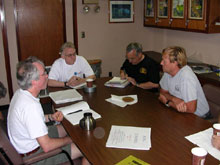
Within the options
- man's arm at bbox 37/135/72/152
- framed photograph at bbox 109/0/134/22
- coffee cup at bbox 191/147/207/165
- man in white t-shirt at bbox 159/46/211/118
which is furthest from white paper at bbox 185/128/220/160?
framed photograph at bbox 109/0/134/22

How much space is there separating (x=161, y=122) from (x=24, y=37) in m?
3.19

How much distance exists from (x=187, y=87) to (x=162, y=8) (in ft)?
7.89

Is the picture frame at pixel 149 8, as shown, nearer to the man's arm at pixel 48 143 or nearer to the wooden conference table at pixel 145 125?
the wooden conference table at pixel 145 125

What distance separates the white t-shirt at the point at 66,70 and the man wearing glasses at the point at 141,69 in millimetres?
513

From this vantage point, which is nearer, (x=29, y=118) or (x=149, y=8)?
(x=29, y=118)

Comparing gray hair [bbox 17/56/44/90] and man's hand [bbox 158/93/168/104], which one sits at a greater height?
gray hair [bbox 17/56/44/90]

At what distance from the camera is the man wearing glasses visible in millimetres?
3037

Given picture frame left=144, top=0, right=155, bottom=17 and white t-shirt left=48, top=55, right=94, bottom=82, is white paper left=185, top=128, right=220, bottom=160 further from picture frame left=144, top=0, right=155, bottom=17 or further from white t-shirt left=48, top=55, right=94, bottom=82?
picture frame left=144, top=0, right=155, bottom=17

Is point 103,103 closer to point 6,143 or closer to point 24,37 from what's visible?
point 6,143

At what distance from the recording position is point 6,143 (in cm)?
160

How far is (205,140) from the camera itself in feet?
5.32

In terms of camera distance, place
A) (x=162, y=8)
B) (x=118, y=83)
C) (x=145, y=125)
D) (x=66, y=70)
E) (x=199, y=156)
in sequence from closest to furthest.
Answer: (x=199, y=156)
(x=145, y=125)
(x=118, y=83)
(x=66, y=70)
(x=162, y=8)

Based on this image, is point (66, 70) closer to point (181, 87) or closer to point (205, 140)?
point (181, 87)

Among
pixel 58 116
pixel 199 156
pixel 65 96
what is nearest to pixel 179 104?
pixel 199 156
